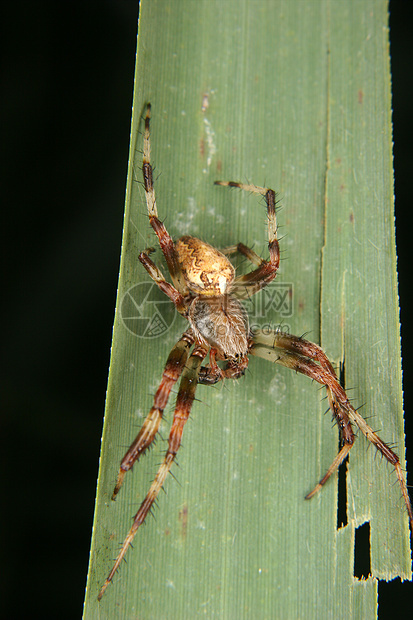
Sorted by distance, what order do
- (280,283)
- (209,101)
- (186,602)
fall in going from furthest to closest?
(280,283), (209,101), (186,602)

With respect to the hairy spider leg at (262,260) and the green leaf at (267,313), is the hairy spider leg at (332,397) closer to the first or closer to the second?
the green leaf at (267,313)

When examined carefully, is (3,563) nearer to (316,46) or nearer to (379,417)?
(379,417)

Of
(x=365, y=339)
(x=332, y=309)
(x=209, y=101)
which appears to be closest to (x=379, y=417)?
(x=365, y=339)

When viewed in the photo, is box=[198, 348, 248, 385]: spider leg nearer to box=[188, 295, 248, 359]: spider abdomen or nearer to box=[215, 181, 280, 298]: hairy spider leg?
box=[188, 295, 248, 359]: spider abdomen

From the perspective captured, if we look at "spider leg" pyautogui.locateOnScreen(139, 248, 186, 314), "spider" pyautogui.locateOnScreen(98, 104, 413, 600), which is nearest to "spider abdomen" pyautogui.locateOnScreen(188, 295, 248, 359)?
"spider" pyautogui.locateOnScreen(98, 104, 413, 600)

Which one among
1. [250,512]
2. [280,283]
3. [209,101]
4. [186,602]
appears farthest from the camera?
[280,283]

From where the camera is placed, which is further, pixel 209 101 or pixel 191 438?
pixel 209 101

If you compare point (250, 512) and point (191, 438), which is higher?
point (191, 438)

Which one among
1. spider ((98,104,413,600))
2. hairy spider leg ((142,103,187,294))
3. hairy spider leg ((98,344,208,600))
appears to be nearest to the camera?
hairy spider leg ((98,344,208,600))
